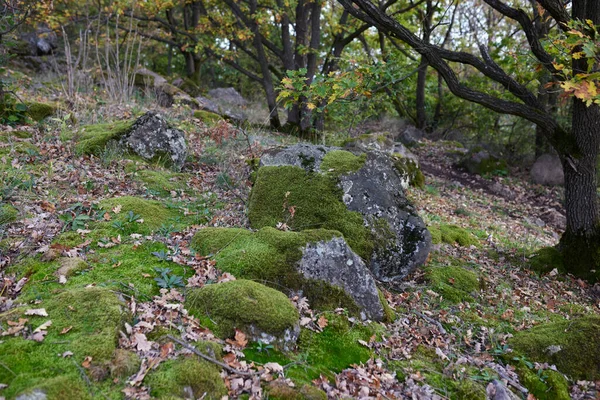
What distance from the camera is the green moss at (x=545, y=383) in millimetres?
3502

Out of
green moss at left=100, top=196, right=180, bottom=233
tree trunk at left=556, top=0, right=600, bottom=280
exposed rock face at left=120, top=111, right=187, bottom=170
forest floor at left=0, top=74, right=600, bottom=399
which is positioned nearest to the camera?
forest floor at left=0, top=74, right=600, bottom=399

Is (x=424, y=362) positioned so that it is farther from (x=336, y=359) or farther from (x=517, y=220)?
(x=517, y=220)

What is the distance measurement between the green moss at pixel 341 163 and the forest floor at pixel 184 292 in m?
1.33

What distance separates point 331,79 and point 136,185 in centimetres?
323

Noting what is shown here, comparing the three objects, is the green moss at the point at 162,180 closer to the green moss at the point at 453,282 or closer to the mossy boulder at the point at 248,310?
the mossy boulder at the point at 248,310

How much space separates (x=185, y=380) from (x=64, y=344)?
86 centimetres

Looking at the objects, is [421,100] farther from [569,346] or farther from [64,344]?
[64,344]

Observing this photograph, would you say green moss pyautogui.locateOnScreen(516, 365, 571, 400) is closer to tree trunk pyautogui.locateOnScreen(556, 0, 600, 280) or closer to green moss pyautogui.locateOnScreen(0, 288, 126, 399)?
tree trunk pyautogui.locateOnScreen(556, 0, 600, 280)

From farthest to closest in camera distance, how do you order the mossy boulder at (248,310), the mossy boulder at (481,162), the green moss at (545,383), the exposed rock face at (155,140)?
the mossy boulder at (481,162) < the exposed rock face at (155,140) < the green moss at (545,383) < the mossy boulder at (248,310)

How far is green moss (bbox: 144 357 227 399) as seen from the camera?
8.34 ft

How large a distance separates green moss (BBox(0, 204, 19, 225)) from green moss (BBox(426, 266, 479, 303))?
486 centimetres

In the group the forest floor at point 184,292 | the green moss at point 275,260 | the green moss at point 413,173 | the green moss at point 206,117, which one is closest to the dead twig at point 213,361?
the forest floor at point 184,292

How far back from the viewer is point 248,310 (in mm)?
3221

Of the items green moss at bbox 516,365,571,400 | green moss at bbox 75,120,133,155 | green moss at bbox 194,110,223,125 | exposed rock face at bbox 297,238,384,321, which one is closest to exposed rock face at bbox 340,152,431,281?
exposed rock face at bbox 297,238,384,321
